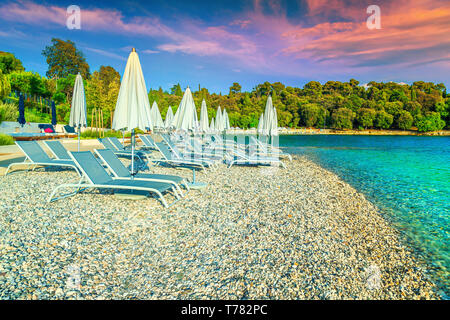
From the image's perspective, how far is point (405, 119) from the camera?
68.0 metres

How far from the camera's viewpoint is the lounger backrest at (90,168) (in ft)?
14.3

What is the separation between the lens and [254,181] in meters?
6.93

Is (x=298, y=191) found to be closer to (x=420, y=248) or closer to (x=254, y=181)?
(x=254, y=181)

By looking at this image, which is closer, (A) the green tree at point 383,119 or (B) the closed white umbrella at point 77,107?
(B) the closed white umbrella at point 77,107

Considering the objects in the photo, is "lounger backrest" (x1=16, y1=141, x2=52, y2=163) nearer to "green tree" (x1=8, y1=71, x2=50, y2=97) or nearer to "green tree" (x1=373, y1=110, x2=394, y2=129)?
"green tree" (x1=8, y1=71, x2=50, y2=97)

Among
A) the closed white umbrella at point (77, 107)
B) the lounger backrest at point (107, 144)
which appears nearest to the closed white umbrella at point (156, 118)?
the lounger backrest at point (107, 144)

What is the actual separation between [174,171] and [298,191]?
12.9 feet

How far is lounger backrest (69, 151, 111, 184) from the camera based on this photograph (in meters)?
4.37

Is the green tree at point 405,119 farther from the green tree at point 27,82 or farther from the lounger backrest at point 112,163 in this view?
the lounger backrest at point 112,163

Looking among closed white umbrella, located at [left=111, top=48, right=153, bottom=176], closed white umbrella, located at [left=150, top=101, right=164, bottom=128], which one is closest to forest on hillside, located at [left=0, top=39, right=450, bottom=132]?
closed white umbrella, located at [left=150, top=101, right=164, bottom=128]

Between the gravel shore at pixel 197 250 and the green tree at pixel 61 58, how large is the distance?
59795 millimetres


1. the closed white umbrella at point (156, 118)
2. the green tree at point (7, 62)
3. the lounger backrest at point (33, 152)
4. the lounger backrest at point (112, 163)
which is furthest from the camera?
the green tree at point (7, 62)

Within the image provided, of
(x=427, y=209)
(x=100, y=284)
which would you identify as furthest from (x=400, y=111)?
(x=100, y=284)

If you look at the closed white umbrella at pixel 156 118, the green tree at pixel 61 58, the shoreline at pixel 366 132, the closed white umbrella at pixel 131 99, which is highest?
the green tree at pixel 61 58
